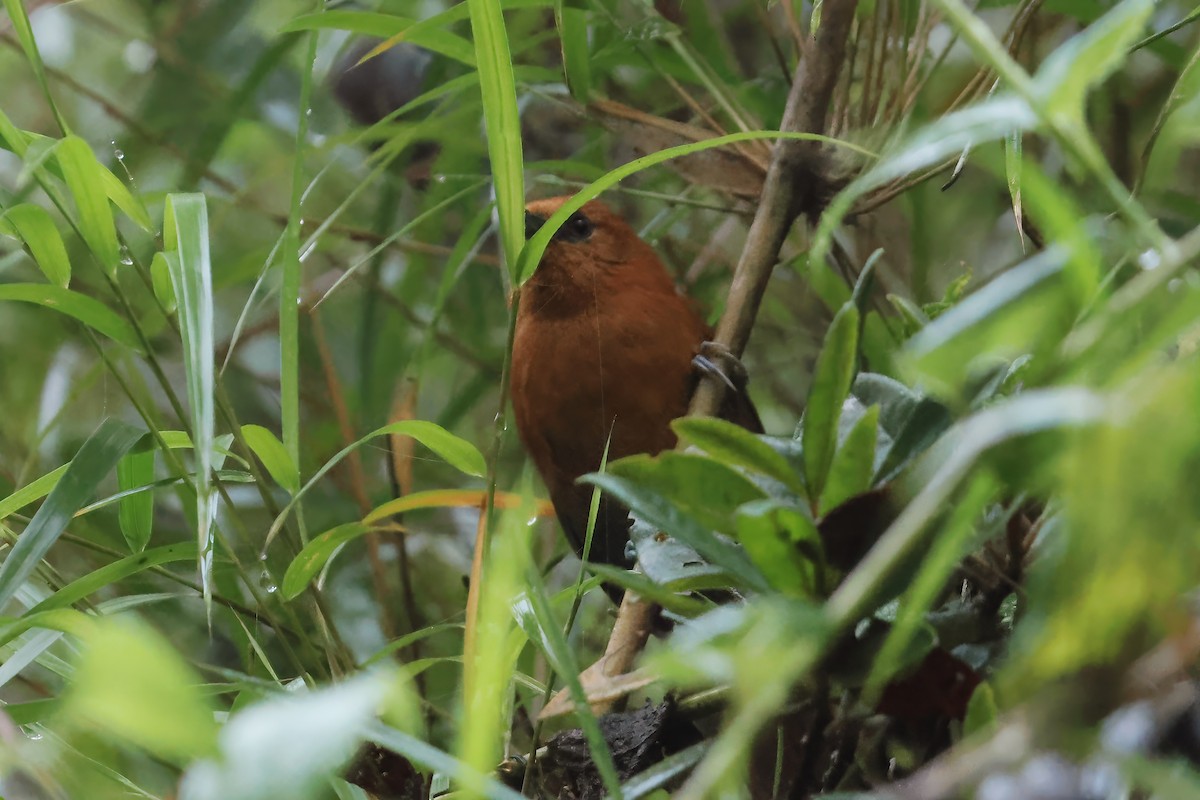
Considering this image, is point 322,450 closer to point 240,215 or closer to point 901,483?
point 240,215

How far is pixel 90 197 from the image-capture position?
2.40 feet

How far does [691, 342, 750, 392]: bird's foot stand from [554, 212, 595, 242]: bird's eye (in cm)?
27

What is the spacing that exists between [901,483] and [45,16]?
159 cm

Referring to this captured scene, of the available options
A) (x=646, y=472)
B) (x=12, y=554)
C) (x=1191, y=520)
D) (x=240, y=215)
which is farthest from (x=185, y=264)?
(x=240, y=215)

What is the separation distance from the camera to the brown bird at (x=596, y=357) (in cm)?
130

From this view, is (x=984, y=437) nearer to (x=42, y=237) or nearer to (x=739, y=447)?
(x=739, y=447)

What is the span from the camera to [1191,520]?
367mm

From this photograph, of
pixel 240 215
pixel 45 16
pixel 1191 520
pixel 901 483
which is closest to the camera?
pixel 1191 520

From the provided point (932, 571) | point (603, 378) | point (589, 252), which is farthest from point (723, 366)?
point (932, 571)

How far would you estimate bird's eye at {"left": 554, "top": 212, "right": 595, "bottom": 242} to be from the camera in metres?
1.44

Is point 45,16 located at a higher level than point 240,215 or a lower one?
higher

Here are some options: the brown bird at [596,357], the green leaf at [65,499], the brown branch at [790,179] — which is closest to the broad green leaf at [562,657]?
the green leaf at [65,499]

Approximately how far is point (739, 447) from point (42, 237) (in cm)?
57

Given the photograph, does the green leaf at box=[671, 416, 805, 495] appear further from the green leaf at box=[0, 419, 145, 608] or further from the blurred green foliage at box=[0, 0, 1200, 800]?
the green leaf at box=[0, 419, 145, 608]
